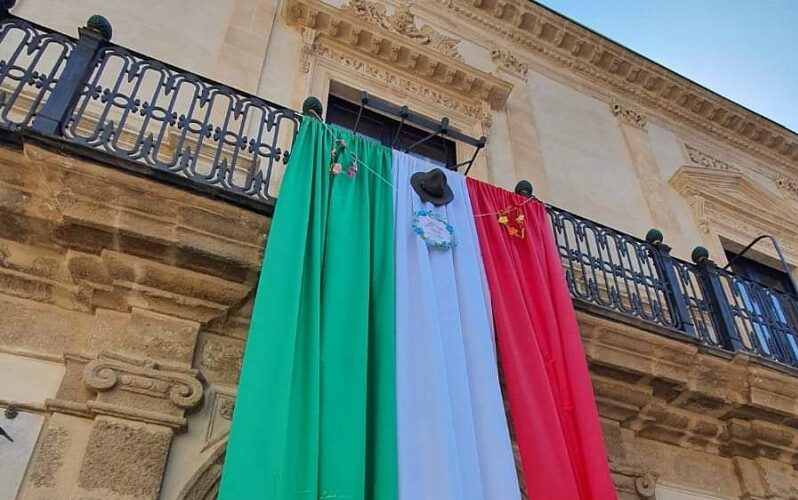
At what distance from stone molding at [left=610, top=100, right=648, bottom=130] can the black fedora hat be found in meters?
5.90

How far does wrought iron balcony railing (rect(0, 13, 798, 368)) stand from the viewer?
3.70 m

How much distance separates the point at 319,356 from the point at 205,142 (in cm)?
293

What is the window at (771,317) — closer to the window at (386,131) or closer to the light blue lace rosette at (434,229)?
the light blue lace rosette at (434,229)

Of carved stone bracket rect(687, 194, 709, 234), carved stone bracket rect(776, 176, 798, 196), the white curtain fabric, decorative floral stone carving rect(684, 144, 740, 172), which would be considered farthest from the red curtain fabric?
carved stone bracket rect(776, 176, 798, 196)

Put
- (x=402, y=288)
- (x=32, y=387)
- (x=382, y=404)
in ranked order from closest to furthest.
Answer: (x=382, y=404), (x=32, y=387), (x=402, y=288)

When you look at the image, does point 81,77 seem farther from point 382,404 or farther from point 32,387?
point 382,404

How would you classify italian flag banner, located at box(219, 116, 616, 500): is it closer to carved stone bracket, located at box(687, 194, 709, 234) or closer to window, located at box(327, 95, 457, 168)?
window, located at box(327, 95, 457, 168)

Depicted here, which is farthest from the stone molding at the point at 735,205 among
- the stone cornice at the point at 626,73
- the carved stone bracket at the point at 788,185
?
the stone cornice at the point at 626,73

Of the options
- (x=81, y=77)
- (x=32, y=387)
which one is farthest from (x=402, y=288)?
(x=81, y=77)

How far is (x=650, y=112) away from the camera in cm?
977

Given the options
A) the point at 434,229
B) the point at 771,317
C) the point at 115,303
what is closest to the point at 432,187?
the point at 434,229

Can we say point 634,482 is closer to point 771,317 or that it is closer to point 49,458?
point 771,317

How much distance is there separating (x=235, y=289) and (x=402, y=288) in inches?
39.3

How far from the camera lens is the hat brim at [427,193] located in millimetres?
4262
